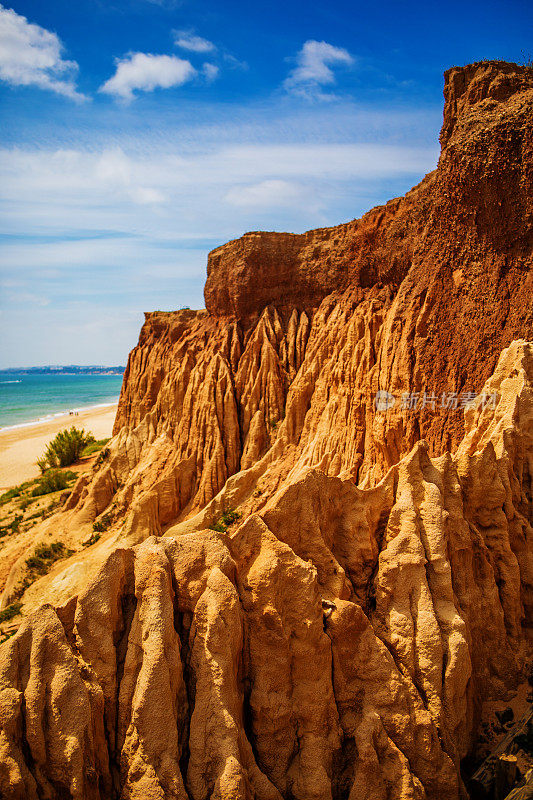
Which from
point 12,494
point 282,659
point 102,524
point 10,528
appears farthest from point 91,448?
point 282,659

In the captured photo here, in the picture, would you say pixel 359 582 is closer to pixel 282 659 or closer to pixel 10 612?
pixel 282 659

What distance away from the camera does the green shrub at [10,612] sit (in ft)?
55.9

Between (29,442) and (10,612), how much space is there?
1836 inches

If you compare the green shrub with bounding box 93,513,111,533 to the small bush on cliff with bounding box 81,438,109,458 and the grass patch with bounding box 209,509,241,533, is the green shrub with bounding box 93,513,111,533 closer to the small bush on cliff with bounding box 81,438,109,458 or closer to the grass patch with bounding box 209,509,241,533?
the grass patch with bounding box 209,509,241,533

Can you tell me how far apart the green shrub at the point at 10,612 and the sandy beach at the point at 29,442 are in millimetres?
23277

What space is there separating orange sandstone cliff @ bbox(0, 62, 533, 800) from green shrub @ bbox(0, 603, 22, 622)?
43 centimetres

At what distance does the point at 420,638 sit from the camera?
27.0 feet

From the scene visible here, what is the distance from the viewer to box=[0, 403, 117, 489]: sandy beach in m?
43.2

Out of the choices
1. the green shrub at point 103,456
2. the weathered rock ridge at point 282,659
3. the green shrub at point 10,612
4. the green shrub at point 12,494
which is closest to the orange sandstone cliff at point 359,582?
the weathered rock ridge at point 282,659

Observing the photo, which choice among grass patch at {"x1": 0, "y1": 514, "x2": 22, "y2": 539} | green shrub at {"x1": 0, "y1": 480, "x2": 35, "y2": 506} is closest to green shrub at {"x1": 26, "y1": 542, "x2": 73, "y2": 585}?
grass patch at {"x1": 0, "y1": 514, "x2": 22, "y2": 539}

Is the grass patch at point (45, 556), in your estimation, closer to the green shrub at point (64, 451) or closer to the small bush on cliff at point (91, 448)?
the green shrub at point (64, 451)

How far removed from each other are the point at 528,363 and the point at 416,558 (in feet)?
22.4

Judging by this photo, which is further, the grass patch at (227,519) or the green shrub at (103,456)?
the green shrub at (103,456)

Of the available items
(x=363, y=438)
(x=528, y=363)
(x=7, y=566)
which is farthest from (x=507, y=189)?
(x=7, y=566)
